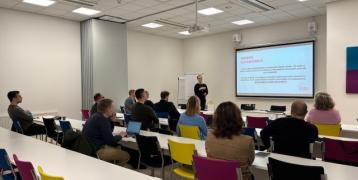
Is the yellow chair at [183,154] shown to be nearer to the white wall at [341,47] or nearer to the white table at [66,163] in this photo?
the white table at [66,163]

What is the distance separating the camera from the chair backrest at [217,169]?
2.14 metres

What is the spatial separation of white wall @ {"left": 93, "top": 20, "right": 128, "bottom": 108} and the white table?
16.0 ft

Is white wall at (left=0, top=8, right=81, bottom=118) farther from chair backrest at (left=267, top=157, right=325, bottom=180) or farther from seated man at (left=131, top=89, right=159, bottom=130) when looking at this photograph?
chair backrest at (left=267, top=157, right=325, bottom=180)

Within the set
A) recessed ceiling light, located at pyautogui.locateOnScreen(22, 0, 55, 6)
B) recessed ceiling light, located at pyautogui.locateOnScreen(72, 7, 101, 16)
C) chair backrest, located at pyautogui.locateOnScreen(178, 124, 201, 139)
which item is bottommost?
chair backrest, located at pyautogui.locateOnScreen(178, 124, 201, 139)

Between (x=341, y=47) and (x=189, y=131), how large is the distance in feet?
15.3

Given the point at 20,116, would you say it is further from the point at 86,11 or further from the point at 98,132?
the point at 86,11

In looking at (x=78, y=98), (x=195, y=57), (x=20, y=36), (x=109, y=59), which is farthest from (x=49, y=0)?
(x=195, y=57)

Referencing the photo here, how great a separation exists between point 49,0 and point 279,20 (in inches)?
253

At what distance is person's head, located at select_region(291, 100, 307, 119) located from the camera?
120 inches

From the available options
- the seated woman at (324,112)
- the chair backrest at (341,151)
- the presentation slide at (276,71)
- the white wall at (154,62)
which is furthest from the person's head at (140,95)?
the presentation slide at (276,71)

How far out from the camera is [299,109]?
120 inches

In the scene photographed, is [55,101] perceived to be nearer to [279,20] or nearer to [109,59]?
[109,59]

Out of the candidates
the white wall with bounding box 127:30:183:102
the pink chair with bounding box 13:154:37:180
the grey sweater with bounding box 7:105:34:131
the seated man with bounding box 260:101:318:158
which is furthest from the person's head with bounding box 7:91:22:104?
the seated man with bounding box 260:101:318:158

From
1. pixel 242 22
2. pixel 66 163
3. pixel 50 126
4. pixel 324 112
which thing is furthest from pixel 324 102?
pixel 242 22
